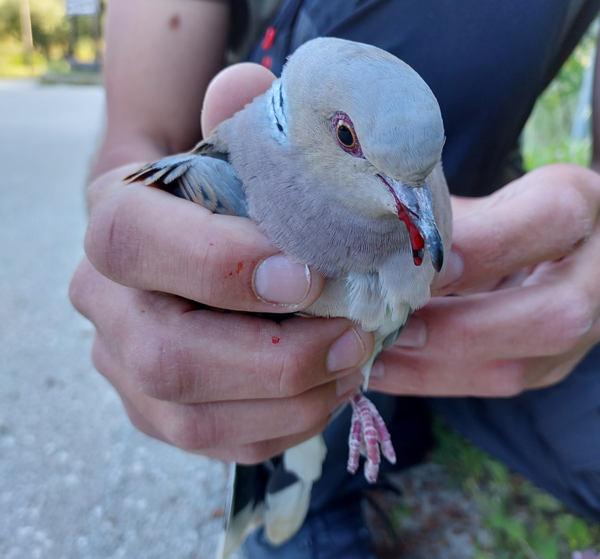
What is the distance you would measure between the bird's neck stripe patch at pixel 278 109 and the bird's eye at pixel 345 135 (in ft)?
0.62

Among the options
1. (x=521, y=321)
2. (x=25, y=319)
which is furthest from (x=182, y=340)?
(x=25, y=319)

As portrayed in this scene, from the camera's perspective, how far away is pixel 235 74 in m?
1.50

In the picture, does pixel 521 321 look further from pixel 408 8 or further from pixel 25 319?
pixel 25 319

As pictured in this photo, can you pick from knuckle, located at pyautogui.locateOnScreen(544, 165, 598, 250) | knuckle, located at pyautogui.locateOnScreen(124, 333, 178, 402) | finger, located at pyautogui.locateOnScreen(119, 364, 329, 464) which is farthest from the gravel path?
knuckle, located at pyautogui.locateOnScreen(544, 165, 598, 250)

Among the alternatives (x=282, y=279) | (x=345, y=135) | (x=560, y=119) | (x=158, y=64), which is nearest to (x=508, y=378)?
(x=282, y=279)

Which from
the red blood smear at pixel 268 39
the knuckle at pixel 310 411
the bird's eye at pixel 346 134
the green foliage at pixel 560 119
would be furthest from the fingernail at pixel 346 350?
the green foliage at pixel 560 119

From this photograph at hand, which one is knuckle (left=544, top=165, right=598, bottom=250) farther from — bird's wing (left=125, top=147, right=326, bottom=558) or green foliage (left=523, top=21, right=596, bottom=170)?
green foliage (left=523, top=21, right=596, bottom=170)

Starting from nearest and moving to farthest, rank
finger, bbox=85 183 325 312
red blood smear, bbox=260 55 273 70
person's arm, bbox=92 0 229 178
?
finger, bbox=85 183 325 312
red blood smear, bbox=260 55 273 70
person's arm, bbox=92 0 229 178

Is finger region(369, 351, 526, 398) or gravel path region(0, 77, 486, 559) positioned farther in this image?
gravel path region(0, 77, 486, 559)

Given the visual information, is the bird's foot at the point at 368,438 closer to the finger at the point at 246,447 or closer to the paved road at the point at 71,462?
the finger at the point at 246,447

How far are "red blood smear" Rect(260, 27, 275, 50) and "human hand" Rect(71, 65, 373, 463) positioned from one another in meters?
0.53

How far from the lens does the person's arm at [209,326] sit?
1199mm

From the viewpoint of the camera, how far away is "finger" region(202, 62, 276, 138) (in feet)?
4.95

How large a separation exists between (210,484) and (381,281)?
4.84 ft
